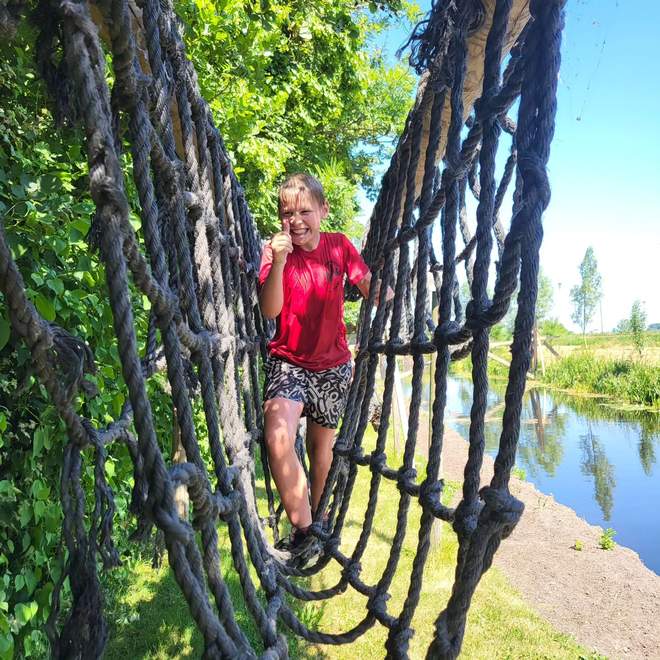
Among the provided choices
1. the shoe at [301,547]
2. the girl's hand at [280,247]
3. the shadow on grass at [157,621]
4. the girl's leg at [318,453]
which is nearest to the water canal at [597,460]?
the shadow on grass at [157,621]

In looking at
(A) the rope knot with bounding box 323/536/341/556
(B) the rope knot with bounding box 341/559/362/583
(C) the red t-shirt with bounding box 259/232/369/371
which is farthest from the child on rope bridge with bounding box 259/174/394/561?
(B) the rope knot with bounding box 341/559/362/583

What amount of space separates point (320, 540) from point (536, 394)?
1914cm

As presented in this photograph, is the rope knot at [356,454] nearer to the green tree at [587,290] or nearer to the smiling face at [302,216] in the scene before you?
the smiling face at [302,216]

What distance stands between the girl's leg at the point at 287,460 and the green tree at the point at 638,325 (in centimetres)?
2246

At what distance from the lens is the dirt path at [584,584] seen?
12.8ft

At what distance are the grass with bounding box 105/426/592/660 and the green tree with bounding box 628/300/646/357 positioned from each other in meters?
20.2

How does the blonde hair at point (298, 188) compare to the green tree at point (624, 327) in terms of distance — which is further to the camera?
the green tree at point (624, 327)

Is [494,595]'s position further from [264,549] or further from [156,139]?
[156,139]

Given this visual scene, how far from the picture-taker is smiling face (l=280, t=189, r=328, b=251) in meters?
2.08

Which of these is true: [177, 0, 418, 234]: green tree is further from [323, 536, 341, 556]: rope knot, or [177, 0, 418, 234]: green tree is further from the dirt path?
the dirt path

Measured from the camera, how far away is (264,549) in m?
1.67

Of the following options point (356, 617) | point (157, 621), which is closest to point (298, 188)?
point (157, 621)

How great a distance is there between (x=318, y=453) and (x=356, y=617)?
154 cm

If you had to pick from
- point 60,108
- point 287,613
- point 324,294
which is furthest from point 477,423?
point 324,294
